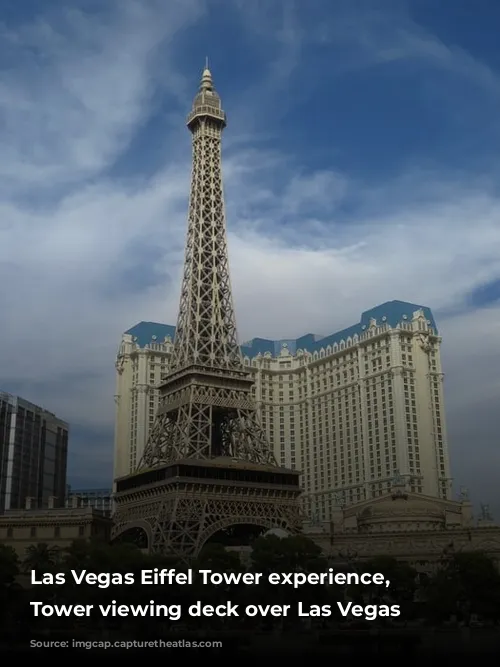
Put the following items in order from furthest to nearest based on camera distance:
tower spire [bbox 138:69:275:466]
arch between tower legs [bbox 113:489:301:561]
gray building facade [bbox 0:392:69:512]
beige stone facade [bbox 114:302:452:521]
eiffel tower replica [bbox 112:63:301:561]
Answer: beige stone facade [bbox 114:302:452:521]
gray building facade [bbox 0:392:69:512]
tower spire [bbox 138:69:275:466]
eiffel tower replica [bbox 112:63:301:561]
arch between tower legs [bbox 113:489:301:561]

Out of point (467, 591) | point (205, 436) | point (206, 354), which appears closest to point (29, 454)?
point (206, 354)

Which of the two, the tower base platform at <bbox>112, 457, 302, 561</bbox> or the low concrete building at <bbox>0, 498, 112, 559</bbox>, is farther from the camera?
the low concrete building at <bbox>0, 498, 112, 559</bbox>

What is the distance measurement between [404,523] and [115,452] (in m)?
85.8

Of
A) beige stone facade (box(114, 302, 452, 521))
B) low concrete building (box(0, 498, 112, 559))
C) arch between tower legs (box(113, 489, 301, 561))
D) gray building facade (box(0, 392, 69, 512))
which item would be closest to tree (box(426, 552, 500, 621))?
arch between tower legs (box(113, 489, 301, 561))

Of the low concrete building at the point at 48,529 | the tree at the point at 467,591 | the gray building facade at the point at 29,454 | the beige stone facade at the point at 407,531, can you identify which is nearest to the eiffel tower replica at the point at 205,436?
the low concrete building at the point at 48,529

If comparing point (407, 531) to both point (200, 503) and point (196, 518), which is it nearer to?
point (200, 503)

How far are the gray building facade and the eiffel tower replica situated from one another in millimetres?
47316

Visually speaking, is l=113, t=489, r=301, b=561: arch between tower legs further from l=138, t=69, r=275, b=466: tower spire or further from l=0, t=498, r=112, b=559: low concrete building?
l=0, t=498, r=112, b=559: low concrete building

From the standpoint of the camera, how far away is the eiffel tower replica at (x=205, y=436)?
359 ft

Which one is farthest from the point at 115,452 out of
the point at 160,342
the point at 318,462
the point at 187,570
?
the point at 187,570

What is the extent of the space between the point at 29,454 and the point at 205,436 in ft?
233

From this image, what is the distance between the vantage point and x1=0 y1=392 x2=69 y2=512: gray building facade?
6550 inches

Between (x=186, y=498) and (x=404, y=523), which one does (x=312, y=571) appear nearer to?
(x=186, y=498)

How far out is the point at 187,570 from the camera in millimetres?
79375
